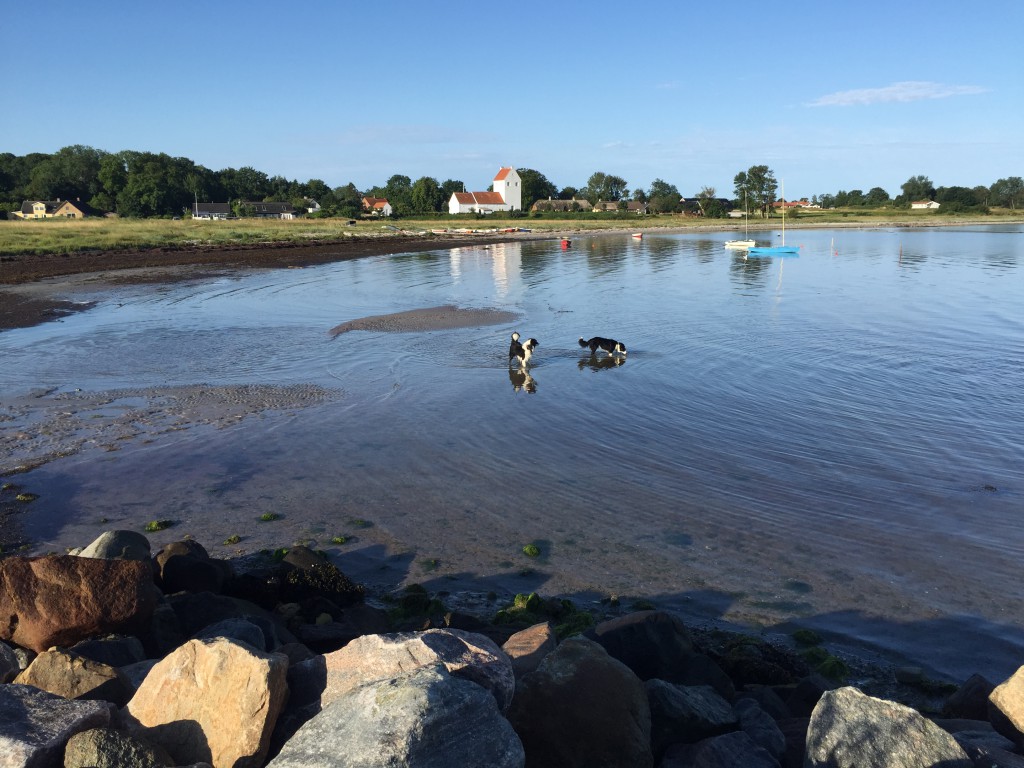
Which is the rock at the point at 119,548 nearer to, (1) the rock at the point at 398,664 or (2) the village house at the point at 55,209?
(1) the rock at the point at 398,664

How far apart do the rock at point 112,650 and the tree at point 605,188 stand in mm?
174449

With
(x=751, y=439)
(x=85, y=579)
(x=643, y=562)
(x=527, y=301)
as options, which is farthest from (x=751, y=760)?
(x=527, y=301)

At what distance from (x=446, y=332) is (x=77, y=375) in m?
11.0

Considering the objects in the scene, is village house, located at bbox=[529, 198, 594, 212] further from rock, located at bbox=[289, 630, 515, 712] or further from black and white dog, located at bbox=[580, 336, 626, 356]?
rock, located at bbox=[289, 630, 515, 712]

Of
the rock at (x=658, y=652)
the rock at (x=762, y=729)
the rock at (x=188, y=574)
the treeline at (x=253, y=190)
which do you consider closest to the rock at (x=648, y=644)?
the rock at (x=658, y=652)

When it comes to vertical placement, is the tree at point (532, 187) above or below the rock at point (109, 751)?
above

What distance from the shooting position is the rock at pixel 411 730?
3.91 meters

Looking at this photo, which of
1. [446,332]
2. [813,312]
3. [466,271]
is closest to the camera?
[446,332]

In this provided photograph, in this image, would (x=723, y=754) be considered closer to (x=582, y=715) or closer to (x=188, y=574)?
(x=582, y=715)

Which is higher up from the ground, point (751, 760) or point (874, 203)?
point (874, 203)

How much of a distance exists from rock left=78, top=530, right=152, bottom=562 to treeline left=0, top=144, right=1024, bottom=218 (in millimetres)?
118156

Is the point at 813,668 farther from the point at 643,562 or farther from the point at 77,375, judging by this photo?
the point at 77,375

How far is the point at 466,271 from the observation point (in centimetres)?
4900

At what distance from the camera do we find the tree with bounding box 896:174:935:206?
180375mm
